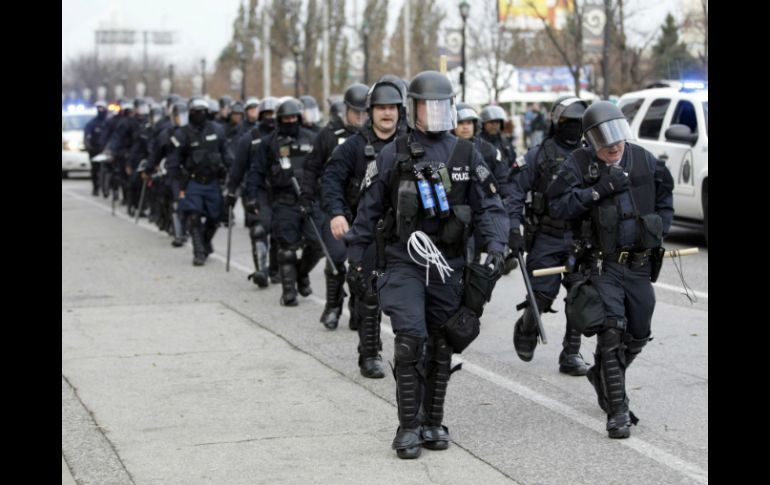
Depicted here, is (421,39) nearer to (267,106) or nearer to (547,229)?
(267,106)

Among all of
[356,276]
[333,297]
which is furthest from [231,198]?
[356,276]

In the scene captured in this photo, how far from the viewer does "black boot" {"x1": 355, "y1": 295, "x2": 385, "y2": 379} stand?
8.38 metres

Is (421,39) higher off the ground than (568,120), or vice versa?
(421,39)

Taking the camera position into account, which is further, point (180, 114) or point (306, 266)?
point (180, 114)

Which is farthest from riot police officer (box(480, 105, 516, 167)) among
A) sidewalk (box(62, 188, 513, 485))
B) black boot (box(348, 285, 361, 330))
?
black boot (box(348, 285, 361, 330))

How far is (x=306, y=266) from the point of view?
11945mm

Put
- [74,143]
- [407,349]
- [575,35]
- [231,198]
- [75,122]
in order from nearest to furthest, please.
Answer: [407,349], [231,198], [575,35], [74,143], [75,122]

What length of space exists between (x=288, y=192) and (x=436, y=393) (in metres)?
5.66

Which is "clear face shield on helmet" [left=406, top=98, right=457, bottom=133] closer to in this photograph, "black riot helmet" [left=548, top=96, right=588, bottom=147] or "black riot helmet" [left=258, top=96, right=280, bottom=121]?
"black riot helmet" [left=548, top=96, right=588, bottom=147]

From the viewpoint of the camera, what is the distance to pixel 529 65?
50.6m

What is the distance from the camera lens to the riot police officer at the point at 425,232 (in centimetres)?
629

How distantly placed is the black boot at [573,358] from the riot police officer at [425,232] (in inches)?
81.1

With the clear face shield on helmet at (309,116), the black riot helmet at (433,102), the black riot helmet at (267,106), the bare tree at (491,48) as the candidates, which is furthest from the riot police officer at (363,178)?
the bare tree at (491,48)
